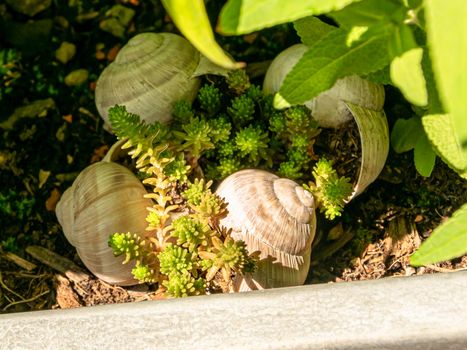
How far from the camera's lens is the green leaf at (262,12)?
520mm

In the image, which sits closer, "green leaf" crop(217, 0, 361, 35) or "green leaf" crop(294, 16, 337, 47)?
"green leaf" crop(217, 0, 361, 35)

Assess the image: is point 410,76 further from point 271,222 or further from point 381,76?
point 271,222

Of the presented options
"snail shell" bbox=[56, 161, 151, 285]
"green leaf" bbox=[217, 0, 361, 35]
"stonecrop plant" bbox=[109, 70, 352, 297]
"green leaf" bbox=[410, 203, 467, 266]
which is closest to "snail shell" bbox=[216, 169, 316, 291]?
"stonecrop plant" bbox=[109, 70, 352, 297]

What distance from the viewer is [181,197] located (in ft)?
3.11

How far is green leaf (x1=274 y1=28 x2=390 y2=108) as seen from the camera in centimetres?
69

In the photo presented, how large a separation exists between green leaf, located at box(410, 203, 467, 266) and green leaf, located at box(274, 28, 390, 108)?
18 centimetres

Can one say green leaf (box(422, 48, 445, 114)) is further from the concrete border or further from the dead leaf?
the dead leaf

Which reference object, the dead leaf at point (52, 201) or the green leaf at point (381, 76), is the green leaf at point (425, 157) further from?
the dead leaf at point (52, 201)

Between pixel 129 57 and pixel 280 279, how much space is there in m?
0.38

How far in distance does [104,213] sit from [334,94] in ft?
1.14

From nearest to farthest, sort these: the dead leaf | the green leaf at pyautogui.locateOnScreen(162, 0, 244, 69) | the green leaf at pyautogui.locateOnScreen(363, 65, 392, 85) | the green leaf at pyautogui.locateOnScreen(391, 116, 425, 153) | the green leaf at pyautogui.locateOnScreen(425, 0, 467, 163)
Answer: the green leaf at pyautogui.locateOnScreen(425, 0, 467, 163)
the green leaf at pyautogui.locateOnScreen(162, 0, 244, 69)
the green leaf at pyautogui.locateOnScreen(363, 65, 392, 85)
the green leaf at pyautogui.locateOnScreen(391, 116, 425, 153)
the dead leaf

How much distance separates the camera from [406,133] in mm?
926

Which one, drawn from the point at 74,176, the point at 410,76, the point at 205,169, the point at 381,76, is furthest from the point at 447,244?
the point at 74,176

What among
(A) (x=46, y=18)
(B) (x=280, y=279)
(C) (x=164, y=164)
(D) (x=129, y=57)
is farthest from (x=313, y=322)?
(A) (x=46, y=18)
